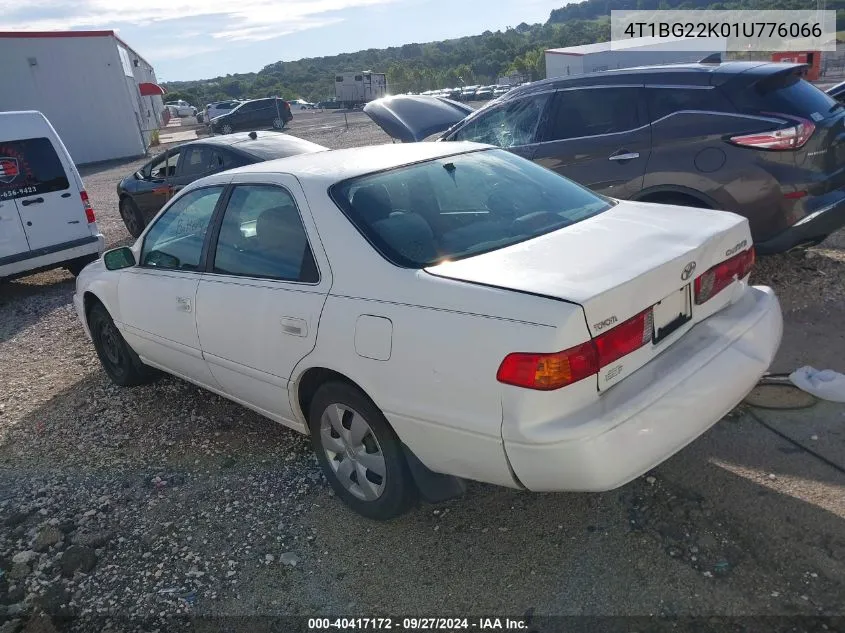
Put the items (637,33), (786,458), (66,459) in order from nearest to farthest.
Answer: (786,458) < (66,459) < (637,33)

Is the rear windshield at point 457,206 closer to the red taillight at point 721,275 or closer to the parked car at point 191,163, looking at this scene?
the red taillight at point 721,275

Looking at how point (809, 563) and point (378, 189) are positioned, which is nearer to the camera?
point (809, 563)

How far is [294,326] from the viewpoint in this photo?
123 inches

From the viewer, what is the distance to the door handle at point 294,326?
3.05 meters

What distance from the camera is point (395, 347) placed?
2646 millimetres

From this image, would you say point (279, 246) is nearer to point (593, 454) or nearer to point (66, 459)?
point (593, 454)

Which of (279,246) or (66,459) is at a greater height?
(279,246)

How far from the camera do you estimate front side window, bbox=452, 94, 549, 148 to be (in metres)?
6.28

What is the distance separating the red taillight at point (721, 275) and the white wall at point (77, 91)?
2919cm

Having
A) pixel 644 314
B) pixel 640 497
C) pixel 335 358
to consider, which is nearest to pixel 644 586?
pixel 640 497

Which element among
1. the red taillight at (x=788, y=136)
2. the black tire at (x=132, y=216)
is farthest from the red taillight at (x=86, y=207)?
the red taillight at (x=788, y=136)

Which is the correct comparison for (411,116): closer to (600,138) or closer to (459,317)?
(600,138)

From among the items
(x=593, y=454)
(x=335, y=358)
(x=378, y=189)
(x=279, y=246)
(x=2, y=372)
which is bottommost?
(x=2, y=372)

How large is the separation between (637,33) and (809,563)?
94.3 feet
